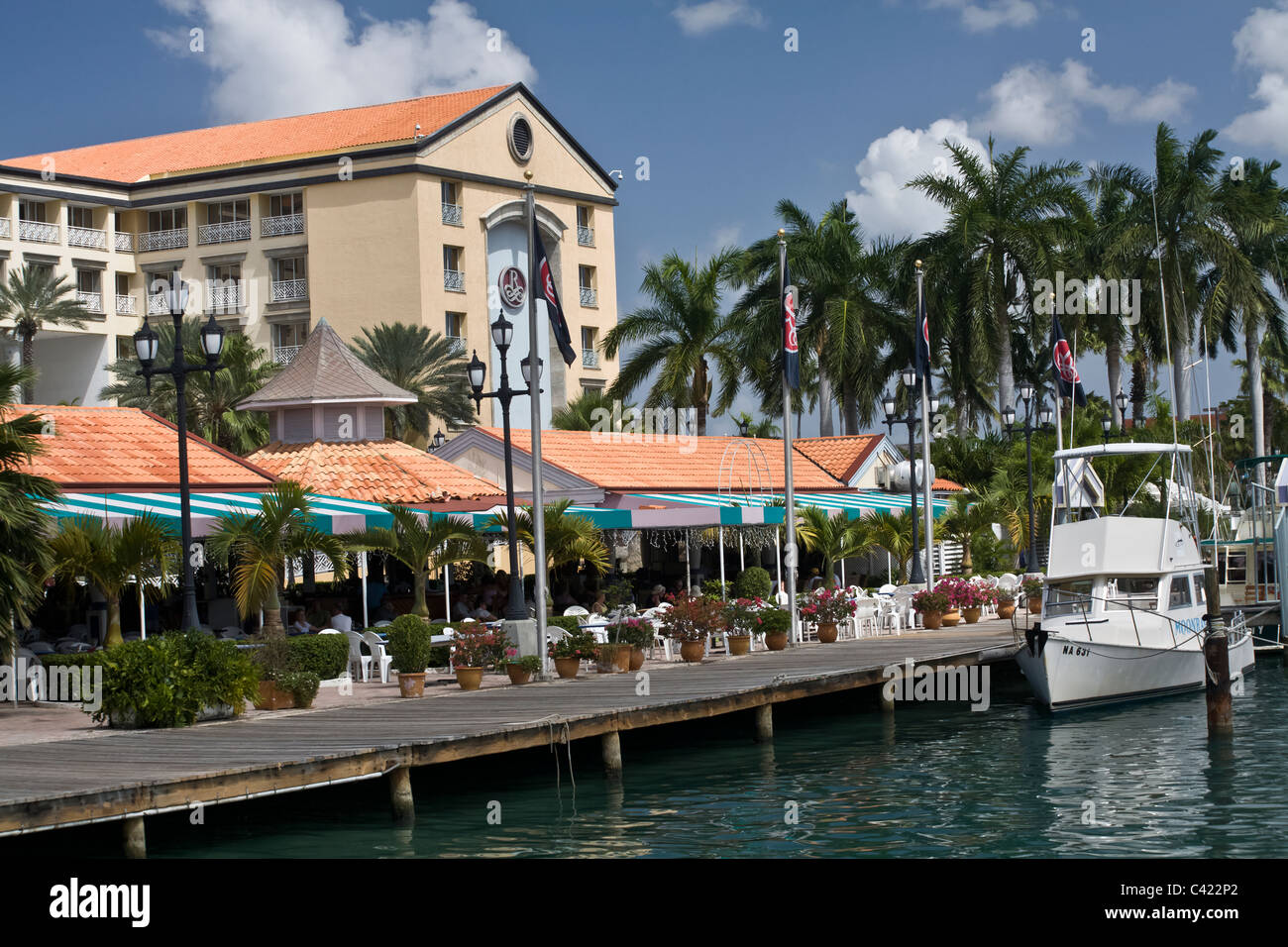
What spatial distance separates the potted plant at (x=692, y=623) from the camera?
26234 millimetres

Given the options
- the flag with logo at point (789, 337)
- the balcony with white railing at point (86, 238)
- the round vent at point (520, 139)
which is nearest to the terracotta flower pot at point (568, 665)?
the flag with logo at point (789, 337)

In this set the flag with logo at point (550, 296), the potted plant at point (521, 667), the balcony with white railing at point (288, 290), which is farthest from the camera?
the balcony with white railing at point (288, 290)

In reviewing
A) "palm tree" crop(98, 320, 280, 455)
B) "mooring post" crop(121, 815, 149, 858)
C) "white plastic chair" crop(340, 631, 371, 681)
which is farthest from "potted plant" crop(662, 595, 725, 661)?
"palm tree" crop(98, 320, 280, 455)

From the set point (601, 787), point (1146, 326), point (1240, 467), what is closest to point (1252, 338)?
point (1146, 326)

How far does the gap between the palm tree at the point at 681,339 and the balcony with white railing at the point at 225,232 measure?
2299cm

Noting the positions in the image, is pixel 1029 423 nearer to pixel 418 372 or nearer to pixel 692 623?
pixel 692 623

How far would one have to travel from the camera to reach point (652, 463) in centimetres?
3962

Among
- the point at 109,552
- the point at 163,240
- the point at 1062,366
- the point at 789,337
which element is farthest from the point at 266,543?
the point at 163,240

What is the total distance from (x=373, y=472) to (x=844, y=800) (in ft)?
53.1

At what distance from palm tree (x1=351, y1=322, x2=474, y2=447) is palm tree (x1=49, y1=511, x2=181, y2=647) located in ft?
123

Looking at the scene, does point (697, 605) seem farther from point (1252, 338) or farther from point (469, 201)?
point (469, 201)

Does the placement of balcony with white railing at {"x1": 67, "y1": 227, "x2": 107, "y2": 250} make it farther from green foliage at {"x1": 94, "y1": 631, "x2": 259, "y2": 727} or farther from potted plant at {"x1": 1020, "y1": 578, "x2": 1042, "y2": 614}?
green foliage at {"x1": 94, "y1": 631, "x2": 259, "y2": 727}

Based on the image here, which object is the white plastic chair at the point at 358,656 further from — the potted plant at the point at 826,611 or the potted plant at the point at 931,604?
the potted plant at the point at 931,604

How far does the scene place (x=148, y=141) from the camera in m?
79.6
